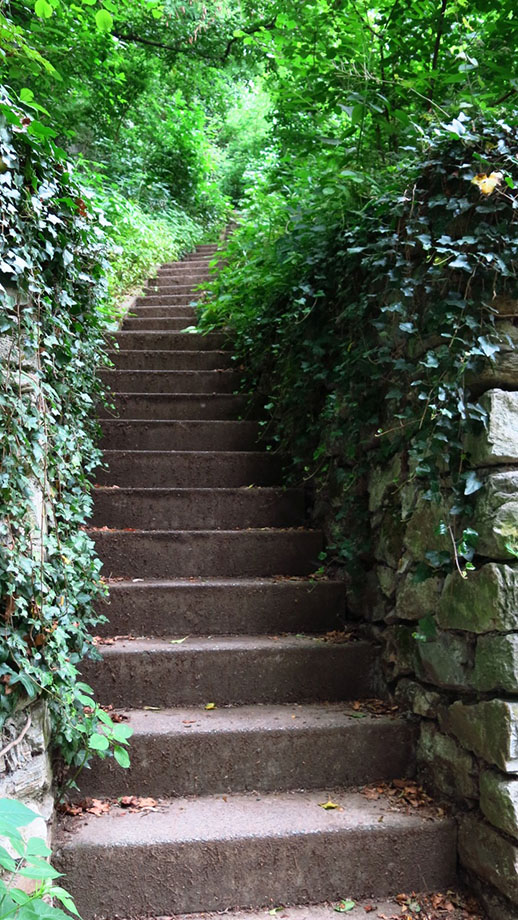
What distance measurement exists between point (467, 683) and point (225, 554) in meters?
1.25

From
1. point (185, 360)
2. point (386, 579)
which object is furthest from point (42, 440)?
point (185, 360)

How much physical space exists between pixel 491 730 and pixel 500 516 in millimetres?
577

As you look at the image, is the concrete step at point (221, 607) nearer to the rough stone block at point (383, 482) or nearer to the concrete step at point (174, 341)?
the rough stone block at point (383, 482)

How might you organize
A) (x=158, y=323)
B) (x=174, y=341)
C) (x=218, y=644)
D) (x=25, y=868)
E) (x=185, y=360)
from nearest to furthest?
(x=25, y=868) < (x=218, y=644) < (x=185, y=360) < (x=174, y=341) < (x=158, y=323)

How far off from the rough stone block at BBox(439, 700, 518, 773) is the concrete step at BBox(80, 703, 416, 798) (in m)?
0.32

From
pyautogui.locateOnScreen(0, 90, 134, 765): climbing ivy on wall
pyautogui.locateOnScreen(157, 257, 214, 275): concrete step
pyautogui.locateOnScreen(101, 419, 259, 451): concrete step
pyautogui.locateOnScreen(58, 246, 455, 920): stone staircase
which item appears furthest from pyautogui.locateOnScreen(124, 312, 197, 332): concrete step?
pyautogui.locateOnScreen(0, 90, 134, 765): climbing ivy on wall

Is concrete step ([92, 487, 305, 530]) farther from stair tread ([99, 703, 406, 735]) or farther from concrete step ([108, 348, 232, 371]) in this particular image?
concrete step ([108, 348, 232, 371])

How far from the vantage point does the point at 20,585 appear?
1591 mm

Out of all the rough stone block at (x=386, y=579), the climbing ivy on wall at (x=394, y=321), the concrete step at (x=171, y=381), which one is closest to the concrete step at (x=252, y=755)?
the rough stone block at (x=386, y=579)

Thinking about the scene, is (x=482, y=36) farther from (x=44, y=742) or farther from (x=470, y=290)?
(x=44, y=742)

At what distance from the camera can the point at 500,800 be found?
5.56 feet

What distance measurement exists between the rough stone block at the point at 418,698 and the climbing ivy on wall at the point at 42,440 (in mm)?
971

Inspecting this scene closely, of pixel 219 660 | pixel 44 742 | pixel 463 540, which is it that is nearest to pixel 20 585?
pixel 44 742

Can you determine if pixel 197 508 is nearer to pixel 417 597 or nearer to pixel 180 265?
pixel 417 597
